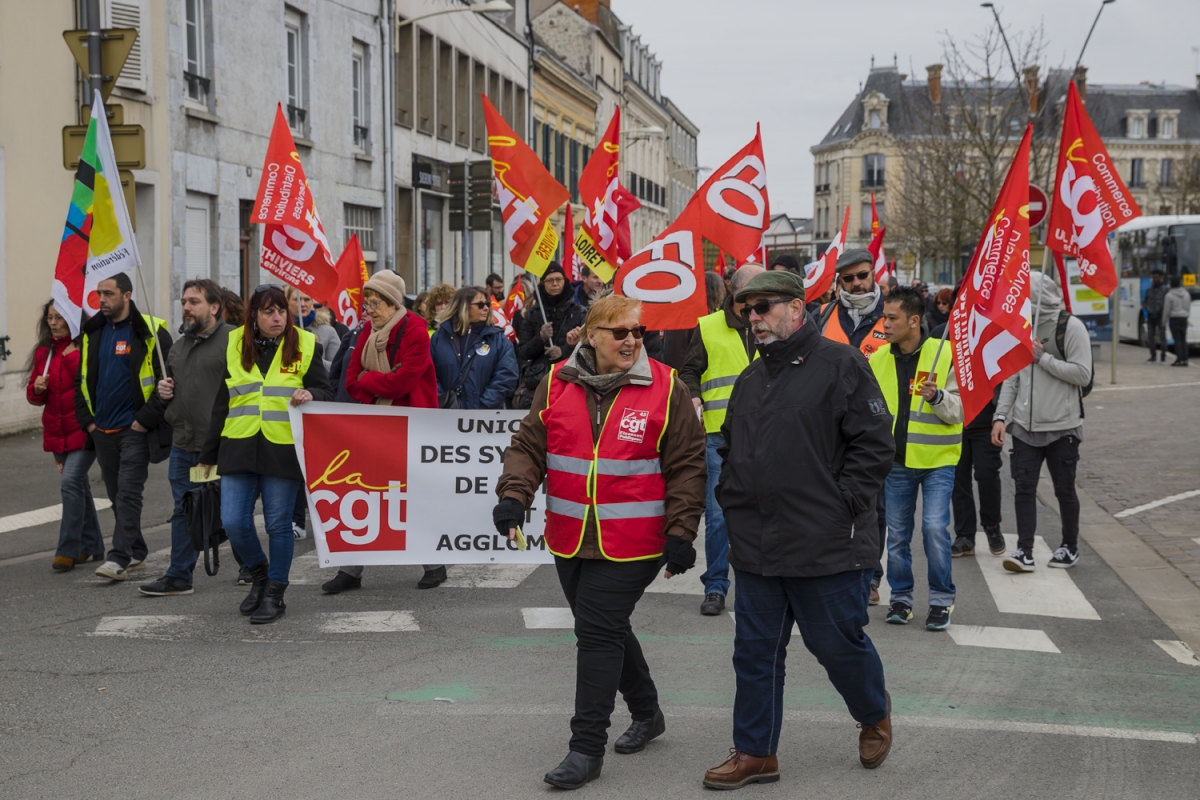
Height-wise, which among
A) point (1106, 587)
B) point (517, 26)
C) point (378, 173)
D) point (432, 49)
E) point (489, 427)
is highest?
point (517, 26)

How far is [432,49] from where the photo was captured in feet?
103

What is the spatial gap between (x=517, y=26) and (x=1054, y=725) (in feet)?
122

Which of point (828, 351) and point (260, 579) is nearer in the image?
point (828, 351)

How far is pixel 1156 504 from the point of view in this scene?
11242 mm

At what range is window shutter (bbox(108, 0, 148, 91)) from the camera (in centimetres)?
1762

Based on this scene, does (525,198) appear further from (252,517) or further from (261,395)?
(252,517)

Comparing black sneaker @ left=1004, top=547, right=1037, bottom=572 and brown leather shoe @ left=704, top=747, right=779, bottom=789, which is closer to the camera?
brown leather shoe @ left=704, top=747, right=779, bottom=789

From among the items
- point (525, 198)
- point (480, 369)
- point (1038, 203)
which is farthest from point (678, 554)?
point (1038, 203)

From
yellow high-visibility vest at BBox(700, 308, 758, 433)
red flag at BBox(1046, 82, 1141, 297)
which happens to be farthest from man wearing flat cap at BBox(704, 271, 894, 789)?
red flag at BBox(1046, 82, 1141, 297)

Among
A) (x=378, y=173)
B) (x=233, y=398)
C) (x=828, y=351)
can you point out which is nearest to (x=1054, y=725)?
(x=828, y=351)

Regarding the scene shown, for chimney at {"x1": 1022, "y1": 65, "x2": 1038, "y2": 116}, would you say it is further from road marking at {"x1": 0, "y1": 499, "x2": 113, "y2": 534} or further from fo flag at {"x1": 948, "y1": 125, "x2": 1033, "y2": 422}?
road marking at {"x1": 0, "y1": 499, "x2": 113, "y2": 534}

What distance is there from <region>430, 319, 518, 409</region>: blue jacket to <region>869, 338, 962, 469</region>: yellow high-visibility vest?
2744 millimetres

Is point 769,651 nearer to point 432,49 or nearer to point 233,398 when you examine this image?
point 233,398

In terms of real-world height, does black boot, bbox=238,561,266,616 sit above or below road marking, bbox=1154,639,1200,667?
above
